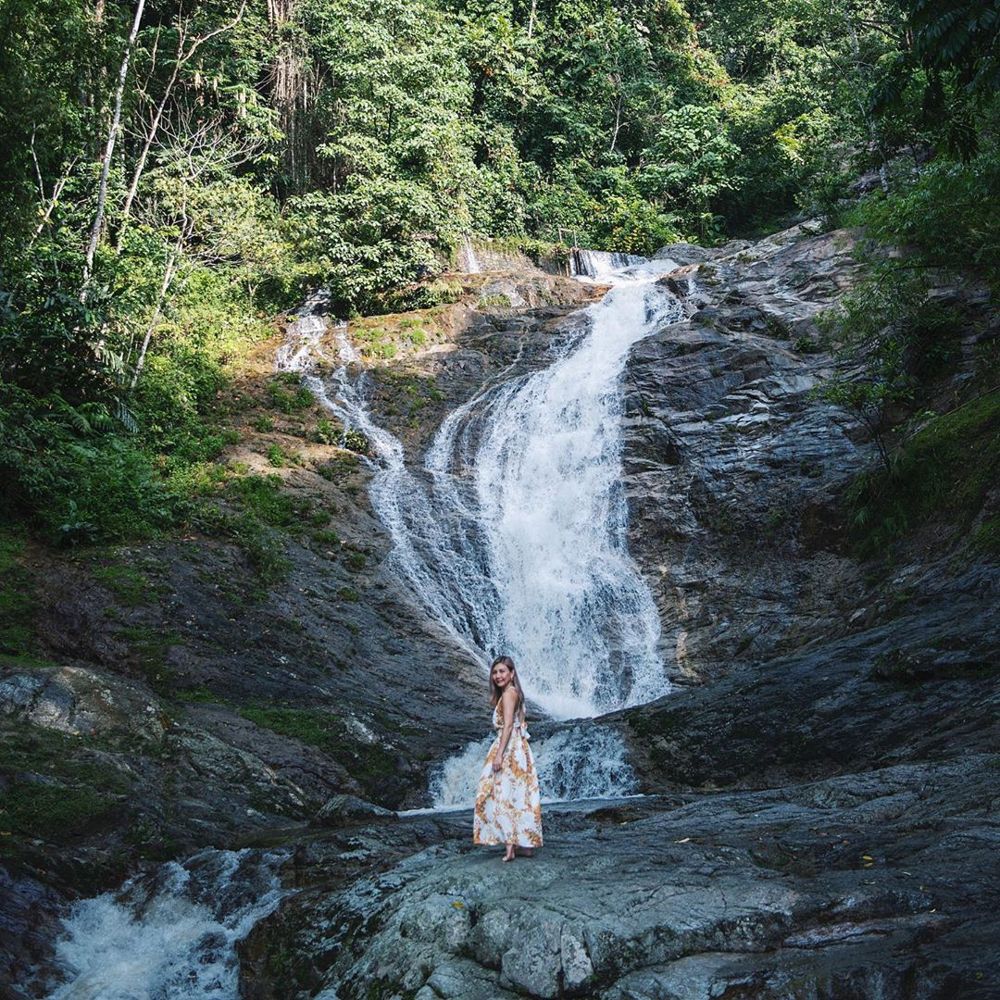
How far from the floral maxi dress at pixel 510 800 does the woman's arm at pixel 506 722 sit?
0.03 meters

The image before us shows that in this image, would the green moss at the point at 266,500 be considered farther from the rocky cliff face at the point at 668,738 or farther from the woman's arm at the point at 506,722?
the woman's arm at the point at 506,722

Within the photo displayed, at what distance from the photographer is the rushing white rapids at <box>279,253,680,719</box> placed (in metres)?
16.6

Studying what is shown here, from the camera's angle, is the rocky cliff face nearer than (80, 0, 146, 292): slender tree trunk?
Yes

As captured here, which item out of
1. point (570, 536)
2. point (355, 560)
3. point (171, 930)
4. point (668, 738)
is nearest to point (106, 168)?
point (355, 560)

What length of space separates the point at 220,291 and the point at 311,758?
59.6ft

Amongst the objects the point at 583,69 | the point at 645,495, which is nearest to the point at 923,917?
the point at 645,495

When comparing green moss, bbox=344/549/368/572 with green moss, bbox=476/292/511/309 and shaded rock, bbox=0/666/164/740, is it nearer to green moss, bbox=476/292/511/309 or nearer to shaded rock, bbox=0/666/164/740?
shaded rock, bbox=0/666/164/740

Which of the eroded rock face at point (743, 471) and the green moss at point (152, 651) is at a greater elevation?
the eroded rock face at point (743, 471)

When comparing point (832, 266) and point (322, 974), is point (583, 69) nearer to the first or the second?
point (832, 266)

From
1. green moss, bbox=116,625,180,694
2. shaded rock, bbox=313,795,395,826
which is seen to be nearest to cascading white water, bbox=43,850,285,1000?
shaded rock, bbox=313,795,395,826

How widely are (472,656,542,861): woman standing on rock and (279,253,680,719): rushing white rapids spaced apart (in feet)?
29.3

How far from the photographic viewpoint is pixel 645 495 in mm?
19125

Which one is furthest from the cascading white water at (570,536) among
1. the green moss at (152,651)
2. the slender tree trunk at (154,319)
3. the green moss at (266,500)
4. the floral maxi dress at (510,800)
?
the floral maxi dress at (510,800)

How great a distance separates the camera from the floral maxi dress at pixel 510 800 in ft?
21.4
